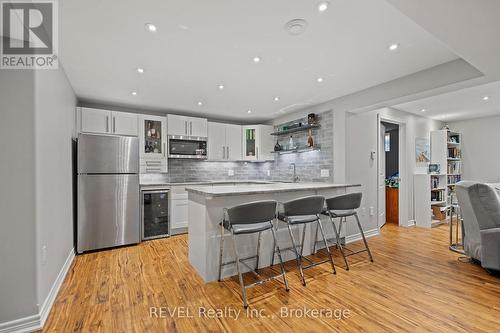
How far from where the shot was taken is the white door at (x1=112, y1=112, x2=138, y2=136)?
4.16 meters

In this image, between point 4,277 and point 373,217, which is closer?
point 4,277

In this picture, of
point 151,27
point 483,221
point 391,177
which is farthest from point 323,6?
point 391,177

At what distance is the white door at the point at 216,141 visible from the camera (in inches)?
205

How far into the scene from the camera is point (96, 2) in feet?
5.57

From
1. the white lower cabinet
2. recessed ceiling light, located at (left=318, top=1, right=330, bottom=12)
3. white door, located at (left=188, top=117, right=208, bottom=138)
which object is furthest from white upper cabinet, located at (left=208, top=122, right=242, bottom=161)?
recessed ceiling light, located at (left=318, top=1, right=330, bottom=12)

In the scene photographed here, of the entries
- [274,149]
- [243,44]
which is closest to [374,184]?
[274,149]

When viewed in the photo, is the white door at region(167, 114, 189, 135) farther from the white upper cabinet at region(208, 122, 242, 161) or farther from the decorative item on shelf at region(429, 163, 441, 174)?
the decorative item on shelf at region(429, 163, 441, 174)

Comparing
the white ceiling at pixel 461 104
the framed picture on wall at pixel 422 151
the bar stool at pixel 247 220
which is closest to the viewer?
the bar stool at pixel 247 220

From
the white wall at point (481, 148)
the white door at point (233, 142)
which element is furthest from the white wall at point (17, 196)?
the white wall at point (481, 148)

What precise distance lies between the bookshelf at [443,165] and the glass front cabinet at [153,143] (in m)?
5.70

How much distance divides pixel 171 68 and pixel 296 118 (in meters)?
2.88

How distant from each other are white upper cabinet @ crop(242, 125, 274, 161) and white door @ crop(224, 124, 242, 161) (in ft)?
0.41

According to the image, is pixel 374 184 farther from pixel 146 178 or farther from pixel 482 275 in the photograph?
pixel 146 178

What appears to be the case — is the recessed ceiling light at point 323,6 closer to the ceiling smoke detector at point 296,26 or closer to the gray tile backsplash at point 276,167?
the ceiling smoke detector at point 296,26
